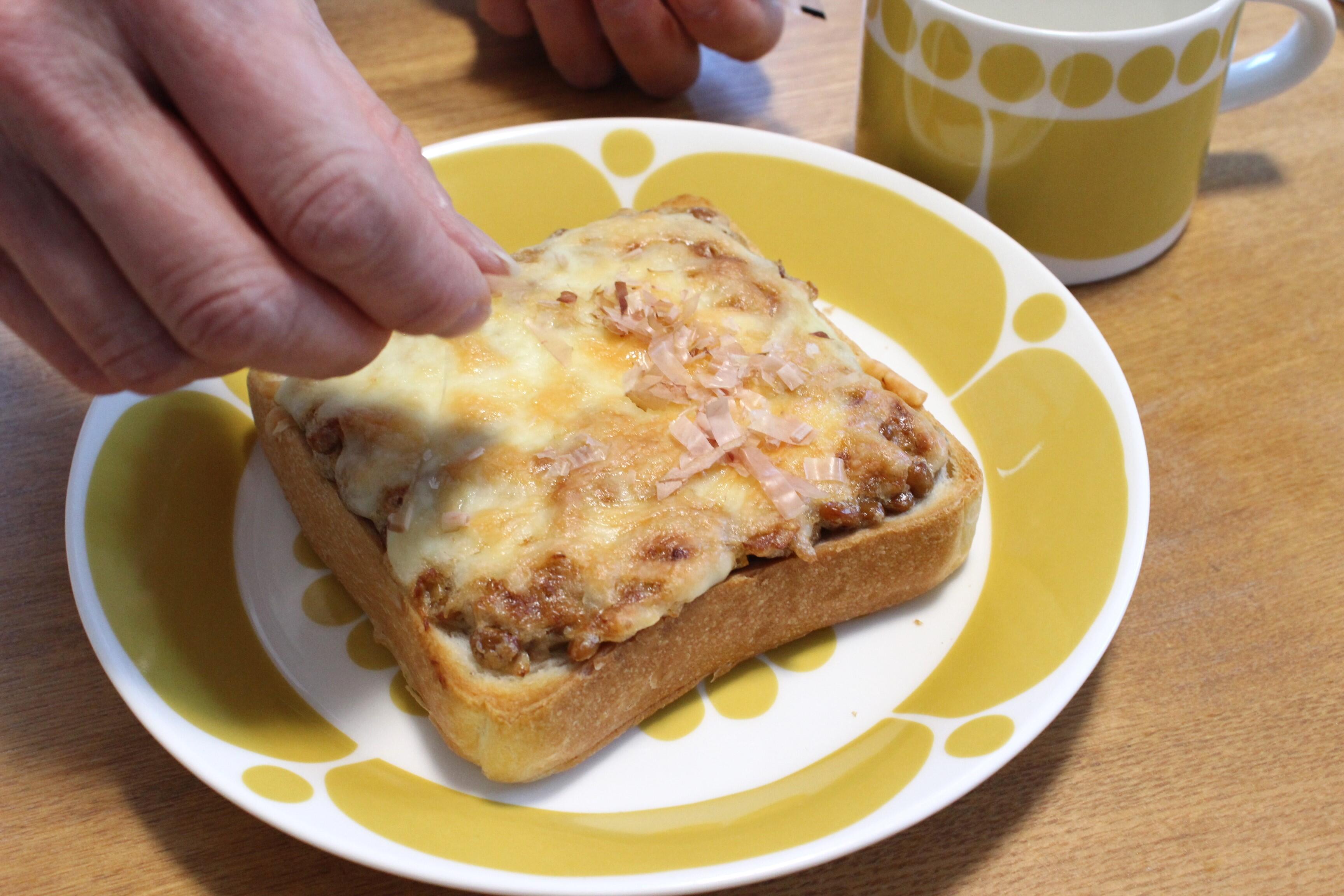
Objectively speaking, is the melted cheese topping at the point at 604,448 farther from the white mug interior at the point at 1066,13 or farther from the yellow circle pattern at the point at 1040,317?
the white mug interior at the point at 1066,13

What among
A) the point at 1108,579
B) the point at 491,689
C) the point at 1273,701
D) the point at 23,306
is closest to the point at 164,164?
the point at 23,306

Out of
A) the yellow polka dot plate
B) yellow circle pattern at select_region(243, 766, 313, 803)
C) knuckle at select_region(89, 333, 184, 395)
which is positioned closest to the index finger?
the yellow polka dot plate

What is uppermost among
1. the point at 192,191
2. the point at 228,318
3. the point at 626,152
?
the point at 192,191

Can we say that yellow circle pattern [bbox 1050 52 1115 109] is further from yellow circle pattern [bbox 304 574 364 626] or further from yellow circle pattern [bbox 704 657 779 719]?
yellow circle pattern [bbox 304 574 364 626]

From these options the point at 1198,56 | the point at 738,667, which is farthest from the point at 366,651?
the point at 1198,56

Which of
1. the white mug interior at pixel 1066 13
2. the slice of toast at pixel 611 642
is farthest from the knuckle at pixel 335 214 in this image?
the white mug interior at pixel 1066 13

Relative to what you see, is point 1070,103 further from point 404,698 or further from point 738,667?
point 404,698

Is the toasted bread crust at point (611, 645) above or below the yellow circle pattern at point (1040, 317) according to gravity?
below

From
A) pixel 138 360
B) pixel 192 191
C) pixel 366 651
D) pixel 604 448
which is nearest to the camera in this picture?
pixel 192 191
